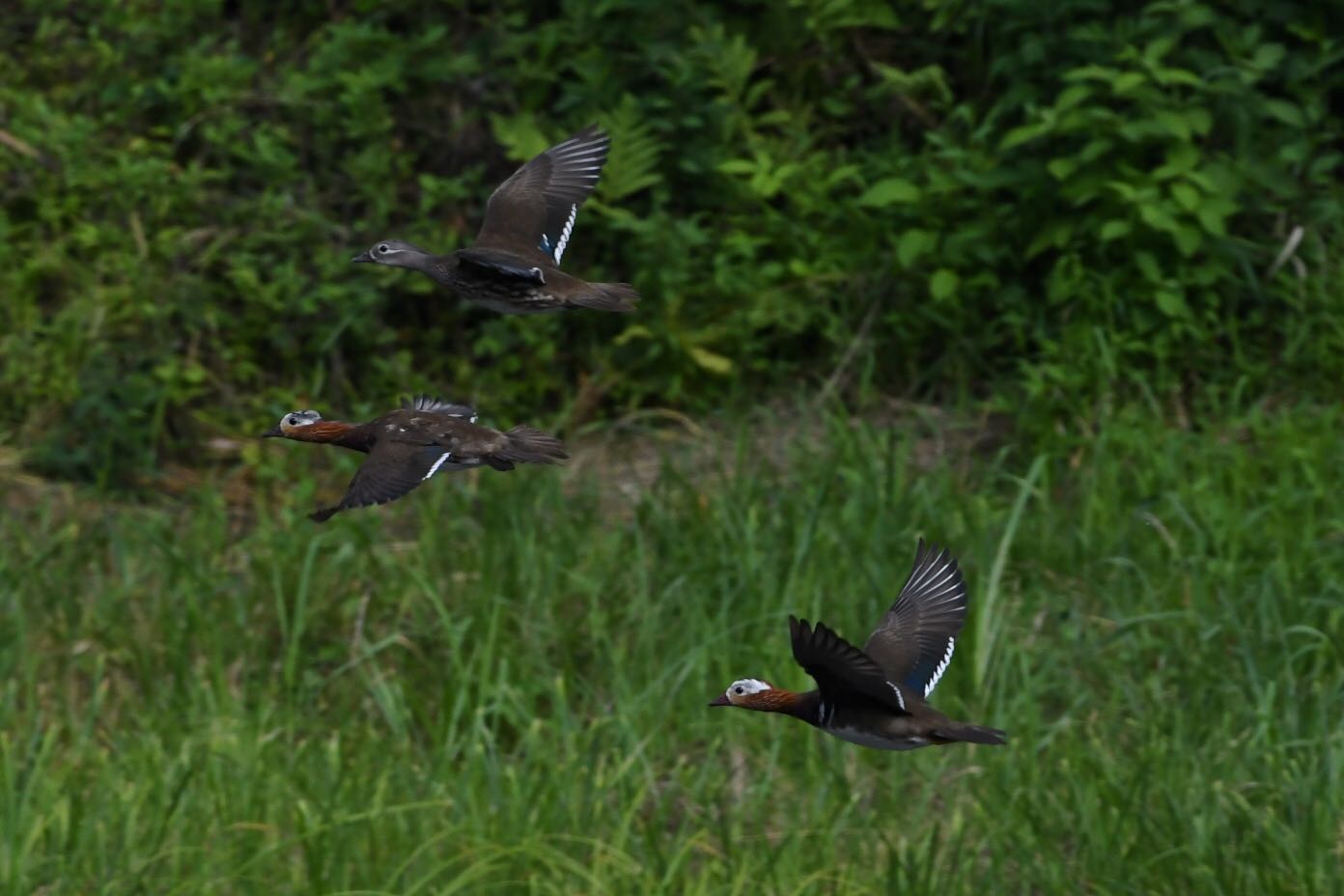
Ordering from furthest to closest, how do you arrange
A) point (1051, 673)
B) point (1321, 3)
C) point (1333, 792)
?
point (1321, 3) < point (1051, 673) < point (1333, 792)

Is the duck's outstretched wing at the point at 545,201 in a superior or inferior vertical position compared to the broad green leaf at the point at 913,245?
superior

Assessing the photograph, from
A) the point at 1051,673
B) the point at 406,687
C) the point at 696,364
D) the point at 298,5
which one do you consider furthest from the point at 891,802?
the point at 298,5

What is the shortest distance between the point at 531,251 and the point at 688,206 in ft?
16.1

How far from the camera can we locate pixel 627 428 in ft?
21.4

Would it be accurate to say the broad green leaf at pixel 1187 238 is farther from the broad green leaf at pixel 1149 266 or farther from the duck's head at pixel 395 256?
the duck's head at pixel 395 256

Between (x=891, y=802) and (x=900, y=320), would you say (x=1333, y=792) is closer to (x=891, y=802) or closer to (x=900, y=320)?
(x=891, y=802)

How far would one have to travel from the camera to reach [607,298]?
1.83 metres

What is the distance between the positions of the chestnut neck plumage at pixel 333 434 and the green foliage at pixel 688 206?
428cm

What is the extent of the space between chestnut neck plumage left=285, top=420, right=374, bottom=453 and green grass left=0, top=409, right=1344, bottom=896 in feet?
7.46

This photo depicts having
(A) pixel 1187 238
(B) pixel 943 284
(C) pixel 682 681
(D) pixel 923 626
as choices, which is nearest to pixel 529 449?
(D) pixel 923 626

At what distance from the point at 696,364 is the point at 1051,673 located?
193 cm

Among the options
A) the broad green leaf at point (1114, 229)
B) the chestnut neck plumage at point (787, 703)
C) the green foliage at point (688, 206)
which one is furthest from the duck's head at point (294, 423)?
the broad green leaf at point (1114, 229)

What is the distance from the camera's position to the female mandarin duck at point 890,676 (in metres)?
1.48

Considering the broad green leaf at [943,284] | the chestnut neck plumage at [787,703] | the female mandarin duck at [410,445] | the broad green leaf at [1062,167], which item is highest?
the female mandarin duck at [410,445]
